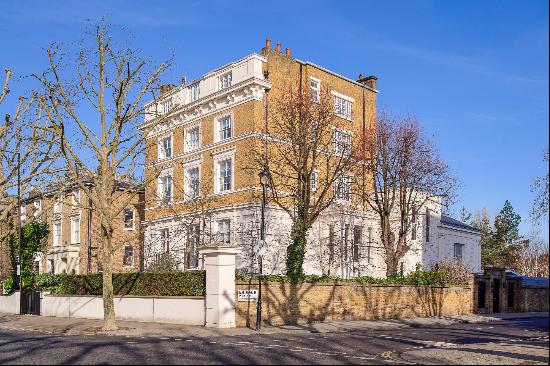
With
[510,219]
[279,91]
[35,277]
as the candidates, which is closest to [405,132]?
[279,91]

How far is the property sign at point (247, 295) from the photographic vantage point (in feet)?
82.2

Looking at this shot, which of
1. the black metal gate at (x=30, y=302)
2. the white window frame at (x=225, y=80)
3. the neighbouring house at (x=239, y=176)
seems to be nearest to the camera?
the black metal gate at (x=30, y=302)

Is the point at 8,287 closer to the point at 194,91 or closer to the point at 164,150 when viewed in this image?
the point at 164,150

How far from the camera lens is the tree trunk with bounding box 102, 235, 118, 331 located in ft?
77.8

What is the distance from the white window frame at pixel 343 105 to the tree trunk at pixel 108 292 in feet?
76.0

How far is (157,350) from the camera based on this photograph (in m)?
16.0

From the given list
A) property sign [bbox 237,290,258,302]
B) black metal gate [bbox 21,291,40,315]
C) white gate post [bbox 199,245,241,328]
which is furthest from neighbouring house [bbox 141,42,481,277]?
white gate post [bbox 199,245,241,328]

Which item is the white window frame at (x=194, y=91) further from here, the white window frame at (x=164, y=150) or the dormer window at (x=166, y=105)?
the white window frame at (x=164, y=150)

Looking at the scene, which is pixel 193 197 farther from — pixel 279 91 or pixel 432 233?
pixel 432 233

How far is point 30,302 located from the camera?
116ft

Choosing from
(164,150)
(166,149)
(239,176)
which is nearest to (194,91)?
(164,150)

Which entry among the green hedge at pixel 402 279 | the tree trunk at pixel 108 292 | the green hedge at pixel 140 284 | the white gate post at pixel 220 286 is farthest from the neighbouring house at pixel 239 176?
the tree trunk at pixel 108 292

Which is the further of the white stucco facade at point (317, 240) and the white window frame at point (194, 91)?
the white window frame at point (194, 91)

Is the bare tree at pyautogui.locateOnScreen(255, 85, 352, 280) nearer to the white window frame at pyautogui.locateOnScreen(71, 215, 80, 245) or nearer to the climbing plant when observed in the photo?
the climbing plant
